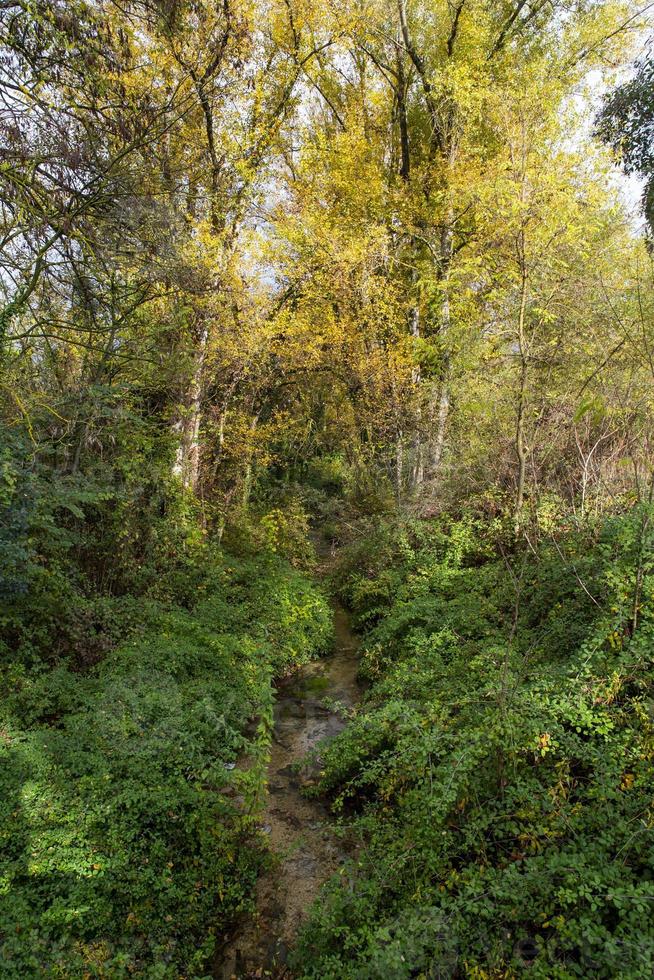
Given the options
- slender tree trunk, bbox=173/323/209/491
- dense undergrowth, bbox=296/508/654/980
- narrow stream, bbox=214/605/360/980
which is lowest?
narrow stream, bbox=214/605/360/980

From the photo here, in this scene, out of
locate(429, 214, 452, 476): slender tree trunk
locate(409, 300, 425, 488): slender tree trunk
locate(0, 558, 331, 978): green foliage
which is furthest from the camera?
locate(409, 300, 425, 488): slender tree trunk

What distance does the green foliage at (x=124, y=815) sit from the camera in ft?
10.8

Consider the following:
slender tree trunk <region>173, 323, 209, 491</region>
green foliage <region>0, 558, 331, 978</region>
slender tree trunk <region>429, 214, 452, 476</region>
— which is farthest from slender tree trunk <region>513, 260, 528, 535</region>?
slender tree trunk <region>173, 323, 209, 491</region>

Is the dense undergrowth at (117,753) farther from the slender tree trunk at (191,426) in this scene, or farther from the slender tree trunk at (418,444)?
the slender tree trunk at (418,444)

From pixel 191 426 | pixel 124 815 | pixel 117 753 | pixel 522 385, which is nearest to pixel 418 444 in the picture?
pixel 522 385

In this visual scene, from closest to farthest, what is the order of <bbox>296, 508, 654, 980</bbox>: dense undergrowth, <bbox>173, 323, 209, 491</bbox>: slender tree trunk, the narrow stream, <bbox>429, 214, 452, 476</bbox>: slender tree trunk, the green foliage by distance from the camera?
<bbox>296, 508, 654, 980</bbox>: dense undergrowth
the green foliage
the narrow stream
<bbox>173, 323, 209, 491</bbox>: slender tree trunk
<bbox>429, 214, 452, 476</bbox>: slender tree trunk

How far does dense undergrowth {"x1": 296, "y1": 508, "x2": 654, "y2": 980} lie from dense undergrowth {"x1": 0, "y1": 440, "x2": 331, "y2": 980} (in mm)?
925

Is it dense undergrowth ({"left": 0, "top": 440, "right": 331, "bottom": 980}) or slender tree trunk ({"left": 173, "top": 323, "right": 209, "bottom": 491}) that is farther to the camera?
slender tree trunk ({"left": 173, "top": 323, "right": 209, "bottom": 491})

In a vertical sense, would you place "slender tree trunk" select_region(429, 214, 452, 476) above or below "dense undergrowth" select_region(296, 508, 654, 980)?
above

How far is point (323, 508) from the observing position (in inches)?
506

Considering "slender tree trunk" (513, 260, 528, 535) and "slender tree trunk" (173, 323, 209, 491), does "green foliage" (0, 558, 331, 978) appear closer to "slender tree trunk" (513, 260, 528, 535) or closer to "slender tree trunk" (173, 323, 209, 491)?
"slender tree trunk" (513, 260, 528, 535)

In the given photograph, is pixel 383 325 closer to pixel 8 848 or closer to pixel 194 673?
pixel 194 673

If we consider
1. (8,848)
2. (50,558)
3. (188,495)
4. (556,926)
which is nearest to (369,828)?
(556,926)

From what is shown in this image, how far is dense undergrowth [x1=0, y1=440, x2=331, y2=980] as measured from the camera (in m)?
3.39
